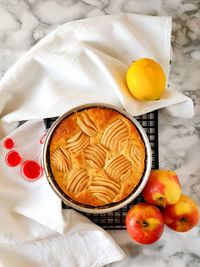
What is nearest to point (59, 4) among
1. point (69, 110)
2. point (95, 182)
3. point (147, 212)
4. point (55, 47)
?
point (55, 47)

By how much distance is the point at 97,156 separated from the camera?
3.21ft

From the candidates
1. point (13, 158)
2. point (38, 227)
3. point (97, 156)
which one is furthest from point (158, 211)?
point (13, 158)

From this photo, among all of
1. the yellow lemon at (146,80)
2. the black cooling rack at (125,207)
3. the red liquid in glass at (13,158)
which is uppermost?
the yellow lemon at (146,80)

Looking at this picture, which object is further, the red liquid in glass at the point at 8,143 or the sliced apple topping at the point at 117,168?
the red liquid in glass at the point at 8,143

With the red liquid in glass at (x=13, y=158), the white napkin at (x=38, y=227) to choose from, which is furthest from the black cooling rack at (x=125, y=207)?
the red liquid in glass at (x=13, y=158)

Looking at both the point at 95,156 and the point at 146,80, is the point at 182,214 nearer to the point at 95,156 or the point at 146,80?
the point at 95,156

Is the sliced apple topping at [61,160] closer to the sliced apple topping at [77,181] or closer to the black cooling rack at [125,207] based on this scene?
the sliced apple topping at [77,181]

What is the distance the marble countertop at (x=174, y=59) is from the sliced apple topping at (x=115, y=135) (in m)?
0.25

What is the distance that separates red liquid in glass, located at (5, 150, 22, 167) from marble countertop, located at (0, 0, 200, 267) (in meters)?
0.32

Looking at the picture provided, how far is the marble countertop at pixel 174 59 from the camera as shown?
1.17 metres

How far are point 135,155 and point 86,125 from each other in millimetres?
185

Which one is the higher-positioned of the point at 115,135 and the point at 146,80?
the point at 146,80

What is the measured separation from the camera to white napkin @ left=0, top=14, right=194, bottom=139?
1056 millimetres

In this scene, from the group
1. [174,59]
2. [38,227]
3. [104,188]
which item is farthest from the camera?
[174,59]
